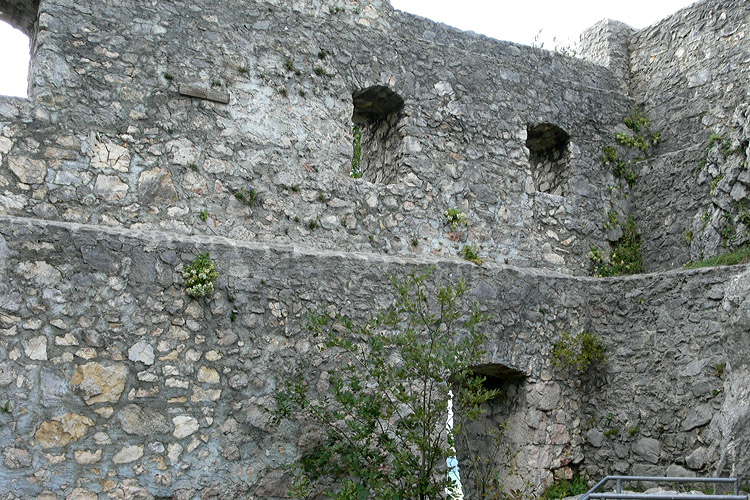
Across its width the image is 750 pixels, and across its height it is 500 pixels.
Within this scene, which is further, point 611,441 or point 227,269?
point 611,441

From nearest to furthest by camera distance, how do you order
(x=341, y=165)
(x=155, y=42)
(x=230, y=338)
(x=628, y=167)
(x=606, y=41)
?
(x=230, y=338) < (x=155, y=42) < (x=341, y=165) < (x=628, y=167) < (x=606, y=41)

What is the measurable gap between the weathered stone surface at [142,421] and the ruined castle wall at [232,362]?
11mm

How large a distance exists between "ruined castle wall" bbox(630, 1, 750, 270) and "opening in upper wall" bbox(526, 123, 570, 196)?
1068 mm

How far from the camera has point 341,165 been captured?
23.8 ft

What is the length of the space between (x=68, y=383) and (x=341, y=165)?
130 inches

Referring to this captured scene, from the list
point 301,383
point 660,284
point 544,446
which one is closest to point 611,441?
point 544,446

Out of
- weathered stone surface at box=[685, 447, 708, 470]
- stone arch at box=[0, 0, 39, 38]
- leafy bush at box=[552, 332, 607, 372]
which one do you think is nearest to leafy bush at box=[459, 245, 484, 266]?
leafy bush at box=[552, 332, 607, 372]

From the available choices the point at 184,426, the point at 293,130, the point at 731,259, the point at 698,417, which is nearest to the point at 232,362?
the point at 184,426

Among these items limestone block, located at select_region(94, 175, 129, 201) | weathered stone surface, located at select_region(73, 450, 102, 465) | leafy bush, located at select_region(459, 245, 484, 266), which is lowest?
weathered stone surface, located at select_region(73, 450, 102, 465)

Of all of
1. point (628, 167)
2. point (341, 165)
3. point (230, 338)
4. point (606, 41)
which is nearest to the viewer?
point (230, 338)

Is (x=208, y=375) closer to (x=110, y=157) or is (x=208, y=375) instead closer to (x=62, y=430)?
(x=62, y=430)

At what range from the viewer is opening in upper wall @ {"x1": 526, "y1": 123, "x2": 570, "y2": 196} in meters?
8.78

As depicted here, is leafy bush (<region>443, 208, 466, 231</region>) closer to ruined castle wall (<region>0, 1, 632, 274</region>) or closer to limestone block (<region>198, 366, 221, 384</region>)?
ruined castle wall (<region>0, 1, 632, 274</region>)

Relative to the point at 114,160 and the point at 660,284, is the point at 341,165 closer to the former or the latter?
the point at 114,160
